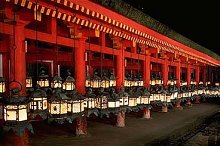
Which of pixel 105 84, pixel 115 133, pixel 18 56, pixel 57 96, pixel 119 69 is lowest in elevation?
pixel 115 133

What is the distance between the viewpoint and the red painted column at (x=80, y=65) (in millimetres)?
12461

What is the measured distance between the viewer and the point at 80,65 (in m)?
12.6

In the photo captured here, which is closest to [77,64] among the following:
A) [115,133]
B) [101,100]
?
[101,100]

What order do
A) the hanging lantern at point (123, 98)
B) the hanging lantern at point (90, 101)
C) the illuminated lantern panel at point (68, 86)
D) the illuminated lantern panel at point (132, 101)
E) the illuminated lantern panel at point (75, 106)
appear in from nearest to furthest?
the illuminated lantern panel at point (75, 106) < the hanging lantern at point (90, 101) < the illuminated lantern panel at point (68, 86) < the hanging lantern at point (123, 98) < the illuminated lantern panel at point (132, 101)

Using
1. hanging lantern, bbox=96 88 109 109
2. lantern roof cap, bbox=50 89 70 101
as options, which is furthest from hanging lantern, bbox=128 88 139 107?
lantern roof cap, bbox=50 89 70 101

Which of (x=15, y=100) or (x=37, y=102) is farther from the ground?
(x=15, y=100)

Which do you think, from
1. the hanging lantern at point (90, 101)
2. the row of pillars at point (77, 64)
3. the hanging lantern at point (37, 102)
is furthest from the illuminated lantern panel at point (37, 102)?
the hanging lantern at point (90, 101)

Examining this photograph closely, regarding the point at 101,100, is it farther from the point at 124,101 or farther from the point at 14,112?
the point at 14,112

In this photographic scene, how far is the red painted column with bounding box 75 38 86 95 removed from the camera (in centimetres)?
1246

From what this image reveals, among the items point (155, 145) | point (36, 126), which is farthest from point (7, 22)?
point (36, 126)

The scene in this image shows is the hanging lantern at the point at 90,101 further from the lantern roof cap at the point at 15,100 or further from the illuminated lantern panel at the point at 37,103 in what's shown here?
the lantern roof cap at the point at 15,100

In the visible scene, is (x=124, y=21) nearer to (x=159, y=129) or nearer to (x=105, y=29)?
(x=105, y=29)

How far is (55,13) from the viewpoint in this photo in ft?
28.7

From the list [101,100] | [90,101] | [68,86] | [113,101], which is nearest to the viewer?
[90,101]
